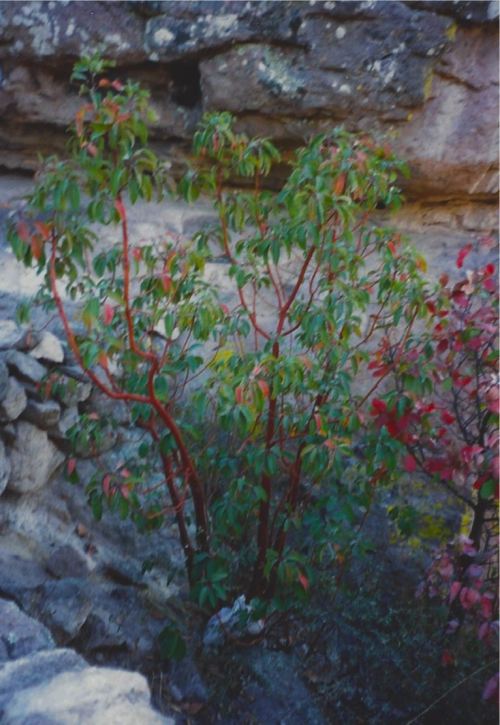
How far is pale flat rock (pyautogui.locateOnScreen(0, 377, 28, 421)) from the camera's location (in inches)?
111

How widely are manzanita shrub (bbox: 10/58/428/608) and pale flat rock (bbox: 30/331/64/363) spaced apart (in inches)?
20.0

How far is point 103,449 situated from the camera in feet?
10.5

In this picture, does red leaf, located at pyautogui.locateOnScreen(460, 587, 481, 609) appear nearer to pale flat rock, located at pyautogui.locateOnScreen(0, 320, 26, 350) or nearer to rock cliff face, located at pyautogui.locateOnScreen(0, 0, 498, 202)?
pale flat rock, located at pyautogui.locateOnScreen(0, 320, 26, 350)

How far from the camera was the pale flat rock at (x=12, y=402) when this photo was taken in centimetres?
283

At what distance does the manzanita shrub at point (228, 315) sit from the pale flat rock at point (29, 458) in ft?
1.43

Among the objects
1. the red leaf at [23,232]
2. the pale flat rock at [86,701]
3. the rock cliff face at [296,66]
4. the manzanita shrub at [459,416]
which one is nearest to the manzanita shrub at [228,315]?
the red leaf at [23,232]

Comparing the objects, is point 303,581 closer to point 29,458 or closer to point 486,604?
point 486,604

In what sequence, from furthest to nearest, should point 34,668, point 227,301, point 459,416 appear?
1. point 227,301
2. point 459,416
3. point 34,668

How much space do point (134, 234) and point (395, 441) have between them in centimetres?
199

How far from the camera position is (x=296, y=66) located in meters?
3.69

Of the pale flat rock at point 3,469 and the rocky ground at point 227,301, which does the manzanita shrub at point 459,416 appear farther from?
the pale flat rock at point 3,469

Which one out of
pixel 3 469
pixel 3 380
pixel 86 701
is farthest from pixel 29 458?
pixel 86 701

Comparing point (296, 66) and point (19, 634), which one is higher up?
point (296, 66)

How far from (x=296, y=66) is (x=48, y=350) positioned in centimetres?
178
